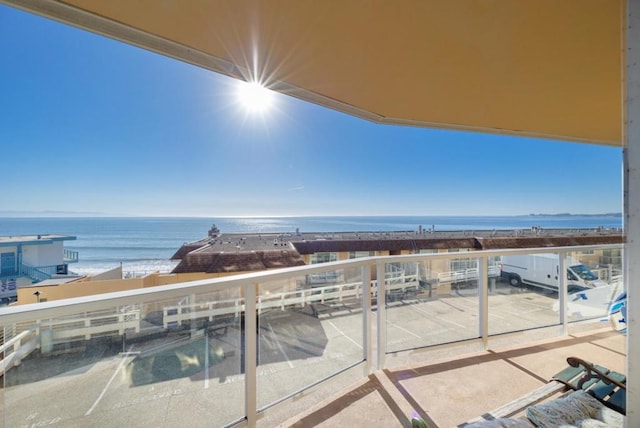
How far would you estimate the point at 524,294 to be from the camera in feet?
9.59

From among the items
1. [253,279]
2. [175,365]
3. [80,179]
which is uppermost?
[80,179]

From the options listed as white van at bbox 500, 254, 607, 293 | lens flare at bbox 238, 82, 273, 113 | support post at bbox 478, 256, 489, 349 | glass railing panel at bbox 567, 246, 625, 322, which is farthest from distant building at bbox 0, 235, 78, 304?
glass railing panel at bbox 567, 246, 625, 322

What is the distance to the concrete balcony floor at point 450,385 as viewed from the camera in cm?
182

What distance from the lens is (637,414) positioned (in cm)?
102

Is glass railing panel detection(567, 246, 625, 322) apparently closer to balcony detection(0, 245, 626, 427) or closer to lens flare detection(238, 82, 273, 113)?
balcony detection(0, 245, 626, 427)

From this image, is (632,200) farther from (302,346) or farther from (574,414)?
(302,346)

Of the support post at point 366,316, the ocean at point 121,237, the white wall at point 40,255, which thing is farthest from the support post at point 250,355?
the white wall at point 40,255

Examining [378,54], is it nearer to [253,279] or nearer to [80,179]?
[253,279]

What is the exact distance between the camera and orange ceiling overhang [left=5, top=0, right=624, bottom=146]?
4.57 feet

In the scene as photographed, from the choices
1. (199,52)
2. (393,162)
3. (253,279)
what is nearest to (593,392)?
(253,279)

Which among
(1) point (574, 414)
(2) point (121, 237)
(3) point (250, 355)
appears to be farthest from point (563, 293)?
(2) point (121, 237)

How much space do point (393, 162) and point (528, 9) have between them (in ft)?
91.6

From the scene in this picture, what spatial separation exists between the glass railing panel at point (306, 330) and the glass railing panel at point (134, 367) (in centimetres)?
19

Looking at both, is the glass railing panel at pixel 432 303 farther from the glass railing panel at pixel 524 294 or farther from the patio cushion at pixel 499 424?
the patio cushion at pixel 499 424
